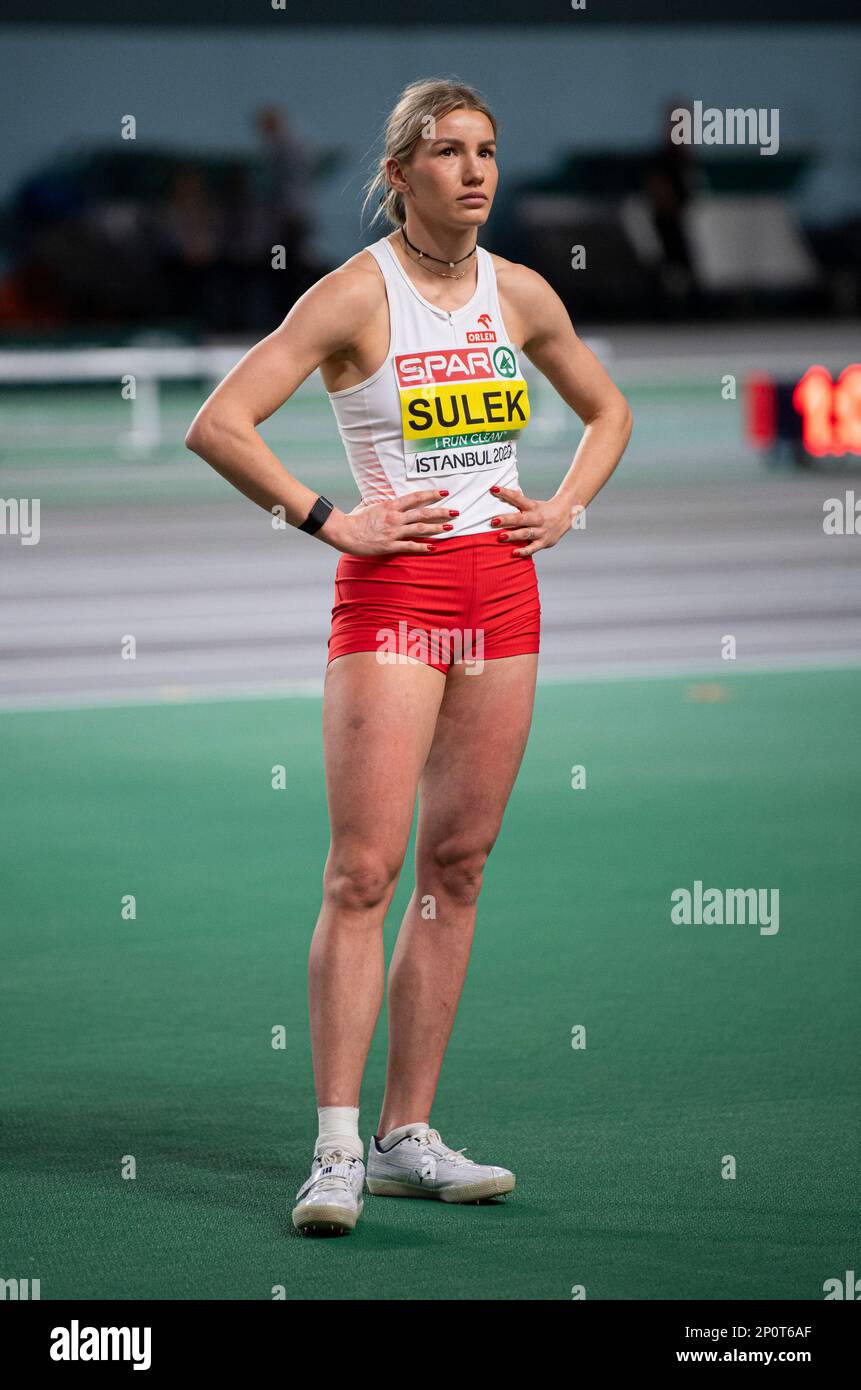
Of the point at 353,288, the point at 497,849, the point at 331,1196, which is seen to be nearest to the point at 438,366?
the point at 353,288

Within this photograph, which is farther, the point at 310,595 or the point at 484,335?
the point at 310,595

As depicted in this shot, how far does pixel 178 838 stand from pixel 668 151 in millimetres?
22688

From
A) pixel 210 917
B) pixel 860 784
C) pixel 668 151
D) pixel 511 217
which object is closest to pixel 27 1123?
pixel 210 917

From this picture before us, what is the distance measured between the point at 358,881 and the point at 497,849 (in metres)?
3.22

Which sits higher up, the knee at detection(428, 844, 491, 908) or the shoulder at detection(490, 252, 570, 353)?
the shoulder at detection(490, 252, 570, 353)

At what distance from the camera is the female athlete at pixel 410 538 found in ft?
13.8

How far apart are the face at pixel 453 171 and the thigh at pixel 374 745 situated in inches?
36.0

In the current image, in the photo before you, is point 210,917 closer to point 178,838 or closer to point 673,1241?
point 178,838

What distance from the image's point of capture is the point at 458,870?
452 centimetres

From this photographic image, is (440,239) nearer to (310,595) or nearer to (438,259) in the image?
(438,259)

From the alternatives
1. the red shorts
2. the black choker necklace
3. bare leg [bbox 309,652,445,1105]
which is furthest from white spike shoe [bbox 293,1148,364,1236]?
the black choker necklace

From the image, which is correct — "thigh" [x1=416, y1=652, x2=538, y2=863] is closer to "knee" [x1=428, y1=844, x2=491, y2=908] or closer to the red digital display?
"knee" [x1=428, y1=844, x2=491, y2=908]

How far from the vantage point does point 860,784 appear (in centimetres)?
834

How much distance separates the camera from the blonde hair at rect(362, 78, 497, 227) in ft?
13.8
